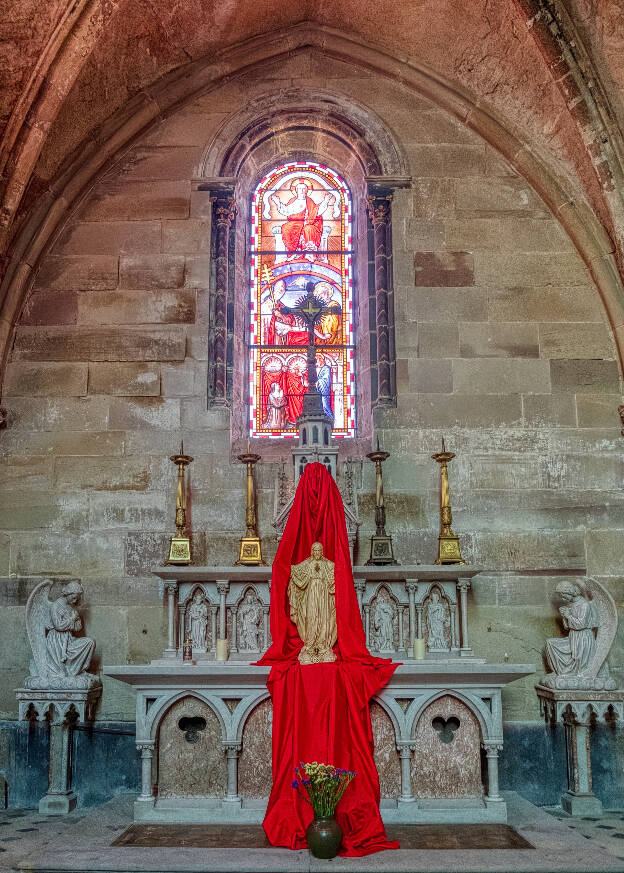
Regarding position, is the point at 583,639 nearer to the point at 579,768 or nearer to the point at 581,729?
the point at 581,729

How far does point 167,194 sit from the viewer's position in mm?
8938

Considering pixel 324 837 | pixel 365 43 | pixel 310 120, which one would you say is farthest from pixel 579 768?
pixel 365 43

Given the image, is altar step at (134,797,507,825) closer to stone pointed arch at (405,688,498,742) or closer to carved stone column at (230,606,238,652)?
stone pointed arch at (405,688,498,742)

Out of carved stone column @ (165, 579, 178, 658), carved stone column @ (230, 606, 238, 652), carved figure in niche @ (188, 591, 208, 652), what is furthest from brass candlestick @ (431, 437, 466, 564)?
carved stone column @ (165, 579, 178, 658)

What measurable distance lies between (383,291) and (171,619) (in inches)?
151

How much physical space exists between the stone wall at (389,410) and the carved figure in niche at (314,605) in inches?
40.8

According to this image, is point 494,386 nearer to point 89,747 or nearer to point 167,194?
point 167,194

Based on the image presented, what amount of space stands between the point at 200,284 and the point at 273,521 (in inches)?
102

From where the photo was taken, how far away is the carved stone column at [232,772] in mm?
6488

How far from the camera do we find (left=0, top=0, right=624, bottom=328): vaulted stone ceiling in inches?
308

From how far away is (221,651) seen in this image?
699cm

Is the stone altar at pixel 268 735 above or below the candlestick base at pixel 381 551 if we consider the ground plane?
below

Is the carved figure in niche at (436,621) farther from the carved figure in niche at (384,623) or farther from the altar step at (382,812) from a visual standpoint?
the altar step at (382,812)

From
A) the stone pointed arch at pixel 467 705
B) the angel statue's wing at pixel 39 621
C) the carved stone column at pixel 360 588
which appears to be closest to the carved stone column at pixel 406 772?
the stone pointed arch at pixel 467 705
